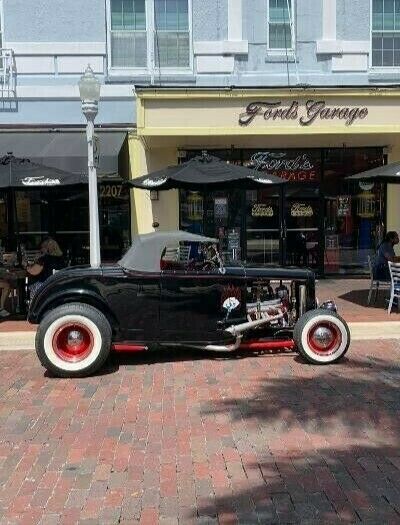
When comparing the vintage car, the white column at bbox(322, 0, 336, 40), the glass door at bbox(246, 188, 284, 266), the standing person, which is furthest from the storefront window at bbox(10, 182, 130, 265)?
the vintage car

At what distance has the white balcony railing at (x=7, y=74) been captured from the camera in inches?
512

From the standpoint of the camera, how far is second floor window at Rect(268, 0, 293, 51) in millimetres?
13383

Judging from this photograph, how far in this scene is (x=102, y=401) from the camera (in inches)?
228

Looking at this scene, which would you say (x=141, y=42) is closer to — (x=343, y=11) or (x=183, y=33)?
(x=183, y=33)

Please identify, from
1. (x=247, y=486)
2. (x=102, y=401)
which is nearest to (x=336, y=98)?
(x=102, y=401)

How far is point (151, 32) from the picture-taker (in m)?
13.4

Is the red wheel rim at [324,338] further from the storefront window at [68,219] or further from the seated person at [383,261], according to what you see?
the storefront window at [68,219]

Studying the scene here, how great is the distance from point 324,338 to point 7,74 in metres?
9.46

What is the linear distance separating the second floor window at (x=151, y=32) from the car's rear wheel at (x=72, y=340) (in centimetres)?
838

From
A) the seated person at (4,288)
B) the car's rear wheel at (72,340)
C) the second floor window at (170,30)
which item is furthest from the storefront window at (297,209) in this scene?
the car's rear wheel at (72,340)

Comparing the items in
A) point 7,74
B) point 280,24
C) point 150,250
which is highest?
point 280,24

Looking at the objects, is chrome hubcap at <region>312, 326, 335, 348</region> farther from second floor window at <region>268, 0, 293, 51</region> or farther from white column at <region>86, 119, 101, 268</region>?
second floor window at <region>268, 0, 293, 51</region>

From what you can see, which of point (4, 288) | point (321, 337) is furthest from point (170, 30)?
point (321, 337)

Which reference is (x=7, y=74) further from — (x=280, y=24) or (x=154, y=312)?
(x=154, y=312)
